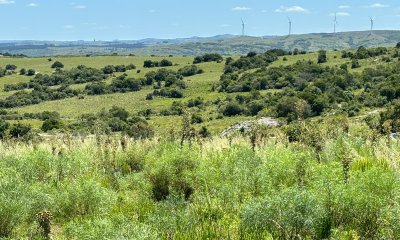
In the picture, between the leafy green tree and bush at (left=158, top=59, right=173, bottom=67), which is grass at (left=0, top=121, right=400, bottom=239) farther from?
the leafy green tree

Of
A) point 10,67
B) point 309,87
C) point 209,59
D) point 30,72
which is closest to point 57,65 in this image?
point 10,67

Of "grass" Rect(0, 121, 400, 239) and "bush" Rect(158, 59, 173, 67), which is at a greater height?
"grass" Rect(0, 121, 400, 239)

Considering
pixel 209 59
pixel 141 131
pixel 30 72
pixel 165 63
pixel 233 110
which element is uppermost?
pixel 141 131

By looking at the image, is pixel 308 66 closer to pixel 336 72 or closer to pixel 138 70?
pixel 336 72

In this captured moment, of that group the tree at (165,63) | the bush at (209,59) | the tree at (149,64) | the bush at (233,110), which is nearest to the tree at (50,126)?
the bush at (233,110)

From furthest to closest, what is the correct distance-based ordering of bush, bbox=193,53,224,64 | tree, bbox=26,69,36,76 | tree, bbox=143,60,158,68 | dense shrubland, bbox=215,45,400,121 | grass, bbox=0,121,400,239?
tree, bbox=143,60,158,68
bush, bbox=193,53,224,64
tree, bbox=26,69,36,76
dense shrubland, bbox=215,45,400,121
grass, bbox=0,121,400,239

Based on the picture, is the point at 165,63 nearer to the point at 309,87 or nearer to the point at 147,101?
the point at 147,101

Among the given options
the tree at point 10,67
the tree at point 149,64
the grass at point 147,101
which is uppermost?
the tree at point 149,64

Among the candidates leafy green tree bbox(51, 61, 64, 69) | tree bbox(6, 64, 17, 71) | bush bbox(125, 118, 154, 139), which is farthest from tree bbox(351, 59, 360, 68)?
tree bbox(6, 64, 17, 71)

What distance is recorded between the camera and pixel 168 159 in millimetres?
10211

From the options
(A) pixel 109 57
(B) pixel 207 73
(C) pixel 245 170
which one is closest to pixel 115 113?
(B) pixel 207 73

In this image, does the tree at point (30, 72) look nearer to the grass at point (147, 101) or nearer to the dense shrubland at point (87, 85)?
the grass at point (147, 101)

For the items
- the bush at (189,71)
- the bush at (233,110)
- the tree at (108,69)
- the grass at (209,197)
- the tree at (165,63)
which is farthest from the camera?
the tree at (165,63)

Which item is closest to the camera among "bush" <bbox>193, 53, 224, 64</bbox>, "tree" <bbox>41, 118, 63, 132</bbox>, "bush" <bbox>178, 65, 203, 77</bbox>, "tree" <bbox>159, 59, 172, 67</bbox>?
"tree" <bbox>41, 118, 63, 132</bbox>
